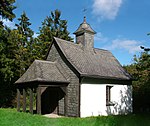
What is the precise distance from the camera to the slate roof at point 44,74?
1675 centimetres

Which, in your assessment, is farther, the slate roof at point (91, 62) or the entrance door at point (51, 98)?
the entrance door at point (51, 98)

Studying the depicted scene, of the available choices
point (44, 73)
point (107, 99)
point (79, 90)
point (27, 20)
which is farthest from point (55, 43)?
point (27, 20)

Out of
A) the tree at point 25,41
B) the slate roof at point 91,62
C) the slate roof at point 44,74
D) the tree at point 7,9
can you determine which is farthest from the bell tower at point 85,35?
the tree at point 25,41

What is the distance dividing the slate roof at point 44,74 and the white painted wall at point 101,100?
2.04 meters

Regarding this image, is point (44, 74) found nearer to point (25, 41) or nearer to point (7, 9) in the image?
point (7, 9)

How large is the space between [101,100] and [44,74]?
5330 millimetres

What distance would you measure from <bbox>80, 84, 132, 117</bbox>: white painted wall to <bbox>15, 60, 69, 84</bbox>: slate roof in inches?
80.2

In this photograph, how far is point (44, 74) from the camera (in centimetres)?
1723

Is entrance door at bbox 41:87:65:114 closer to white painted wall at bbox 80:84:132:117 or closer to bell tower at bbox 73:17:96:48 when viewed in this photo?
white painted wall at bbox 80:84:132:117

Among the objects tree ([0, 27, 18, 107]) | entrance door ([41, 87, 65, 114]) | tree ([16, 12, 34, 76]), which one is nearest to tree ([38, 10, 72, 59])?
tree ([16, 12, 34, 76])

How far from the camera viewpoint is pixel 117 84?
68.4 feet

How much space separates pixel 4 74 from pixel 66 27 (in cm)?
1709

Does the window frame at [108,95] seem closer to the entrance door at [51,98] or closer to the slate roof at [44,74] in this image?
the entrance door at [51,98]

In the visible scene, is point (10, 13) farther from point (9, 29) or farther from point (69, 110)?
point (69, 110)
